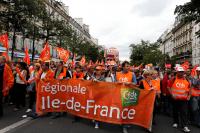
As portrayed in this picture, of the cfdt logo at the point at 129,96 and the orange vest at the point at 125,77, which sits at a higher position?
the orange vest at the point at 125,77

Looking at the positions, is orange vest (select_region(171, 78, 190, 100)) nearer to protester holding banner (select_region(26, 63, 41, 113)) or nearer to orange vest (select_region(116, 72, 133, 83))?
orange vest (select_region(116, 72, 133, 83))

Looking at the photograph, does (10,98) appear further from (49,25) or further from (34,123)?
(49,25)

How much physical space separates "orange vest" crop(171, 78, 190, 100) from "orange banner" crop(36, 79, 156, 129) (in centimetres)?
89

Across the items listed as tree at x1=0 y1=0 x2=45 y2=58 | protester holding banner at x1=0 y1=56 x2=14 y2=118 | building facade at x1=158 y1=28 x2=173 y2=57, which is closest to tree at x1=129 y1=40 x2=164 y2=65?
building facade at x1=158 y1=28 x2=173 y2=57

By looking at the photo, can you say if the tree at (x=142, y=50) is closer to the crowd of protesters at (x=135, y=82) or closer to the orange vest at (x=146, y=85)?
the crowd of protesters at (x=135, y=82)

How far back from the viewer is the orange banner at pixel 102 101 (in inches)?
330

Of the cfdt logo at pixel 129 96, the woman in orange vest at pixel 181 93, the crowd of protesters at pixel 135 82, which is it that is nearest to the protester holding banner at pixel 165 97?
the crowd of protesters at pixel 135 82

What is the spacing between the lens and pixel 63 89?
9.56 metres

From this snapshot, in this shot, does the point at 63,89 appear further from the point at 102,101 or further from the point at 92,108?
the point at 102,101

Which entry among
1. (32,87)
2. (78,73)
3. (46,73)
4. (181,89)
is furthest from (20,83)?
(181,89)

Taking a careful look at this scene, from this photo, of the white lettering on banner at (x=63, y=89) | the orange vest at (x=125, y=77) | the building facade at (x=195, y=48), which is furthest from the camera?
the building facade at (x=195, y=48)

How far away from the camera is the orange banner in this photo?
8.38 metres

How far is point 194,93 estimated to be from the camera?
9875 millimetres

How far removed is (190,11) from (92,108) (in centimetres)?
2265
